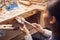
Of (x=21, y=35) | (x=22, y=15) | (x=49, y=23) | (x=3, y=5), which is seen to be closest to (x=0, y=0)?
(x=3, y=5)

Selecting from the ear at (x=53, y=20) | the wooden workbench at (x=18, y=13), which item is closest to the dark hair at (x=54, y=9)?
the ear at (x=53, y=20)

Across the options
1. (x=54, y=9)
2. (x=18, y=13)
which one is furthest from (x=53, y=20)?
(x=18, y=13)

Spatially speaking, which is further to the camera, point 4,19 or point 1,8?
point 1,8

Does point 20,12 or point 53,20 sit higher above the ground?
point 53,20

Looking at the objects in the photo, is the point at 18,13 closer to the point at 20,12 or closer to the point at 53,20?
the point at 20,12

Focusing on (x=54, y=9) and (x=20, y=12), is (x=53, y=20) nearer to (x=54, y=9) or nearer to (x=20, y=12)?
(x=54, y=9)

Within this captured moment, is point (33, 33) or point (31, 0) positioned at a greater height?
point (31, 0)

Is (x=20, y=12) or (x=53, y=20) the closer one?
(x=53, y=20)

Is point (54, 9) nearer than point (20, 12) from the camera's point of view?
Yes

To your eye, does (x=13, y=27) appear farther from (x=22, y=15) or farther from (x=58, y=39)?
(x=58, y=39)

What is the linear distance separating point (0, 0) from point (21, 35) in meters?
0.43

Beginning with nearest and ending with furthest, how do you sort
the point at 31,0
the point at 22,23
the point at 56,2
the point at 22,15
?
1. the point at 56,2
2. the point at 22,23
3. the point at 22,15
4. the point at 31,0

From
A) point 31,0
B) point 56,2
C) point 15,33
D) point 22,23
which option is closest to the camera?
point 56,2

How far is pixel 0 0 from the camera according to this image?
6.23ft
